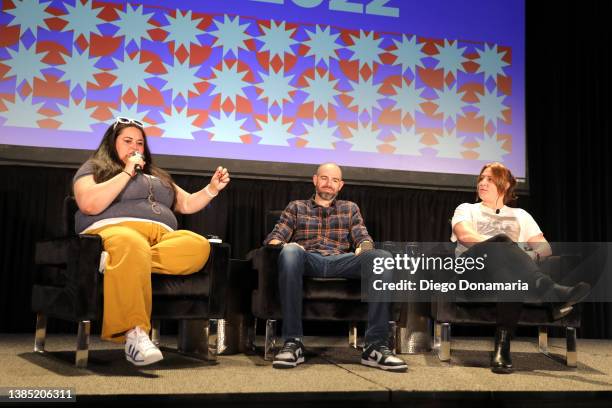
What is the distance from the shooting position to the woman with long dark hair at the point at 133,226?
2.29m

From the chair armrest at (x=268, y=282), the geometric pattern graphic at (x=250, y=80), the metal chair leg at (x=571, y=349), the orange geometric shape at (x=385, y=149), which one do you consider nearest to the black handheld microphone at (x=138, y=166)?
the chair armrest at (x=268, y=282)

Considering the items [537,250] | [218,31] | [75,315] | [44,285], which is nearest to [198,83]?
[218,31]

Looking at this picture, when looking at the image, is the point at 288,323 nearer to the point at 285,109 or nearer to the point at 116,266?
the point at 116,266

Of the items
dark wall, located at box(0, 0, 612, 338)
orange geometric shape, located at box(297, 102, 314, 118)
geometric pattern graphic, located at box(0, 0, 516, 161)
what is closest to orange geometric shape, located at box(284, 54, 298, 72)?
geometric pattern graphic, located at box(0, 0, 516, 161)

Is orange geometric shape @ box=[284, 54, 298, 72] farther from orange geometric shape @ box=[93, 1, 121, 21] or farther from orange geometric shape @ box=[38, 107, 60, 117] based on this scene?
orange geometric shape @ box=[38, 107, 60, 117]

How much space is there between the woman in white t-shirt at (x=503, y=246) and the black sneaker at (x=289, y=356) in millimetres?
785

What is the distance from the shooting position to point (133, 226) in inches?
101

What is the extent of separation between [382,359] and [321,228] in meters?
0.82

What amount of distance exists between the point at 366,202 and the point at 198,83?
130cm

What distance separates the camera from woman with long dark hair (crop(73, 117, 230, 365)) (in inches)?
90.0

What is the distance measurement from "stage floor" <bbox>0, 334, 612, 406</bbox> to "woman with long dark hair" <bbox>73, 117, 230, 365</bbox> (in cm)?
19

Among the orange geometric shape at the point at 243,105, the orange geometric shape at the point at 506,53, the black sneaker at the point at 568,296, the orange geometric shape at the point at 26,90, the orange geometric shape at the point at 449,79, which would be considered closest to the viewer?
the black sneaker at the point at 568,296

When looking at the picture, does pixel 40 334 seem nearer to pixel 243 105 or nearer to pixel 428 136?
pixel 243 105

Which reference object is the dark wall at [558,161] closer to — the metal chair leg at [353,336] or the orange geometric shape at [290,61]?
the orange geometric shape at [290,61]
